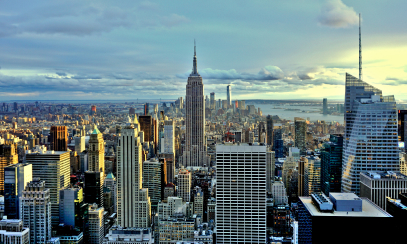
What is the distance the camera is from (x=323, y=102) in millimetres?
19688

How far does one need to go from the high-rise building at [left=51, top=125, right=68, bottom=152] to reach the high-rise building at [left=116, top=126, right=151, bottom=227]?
4.21 meters

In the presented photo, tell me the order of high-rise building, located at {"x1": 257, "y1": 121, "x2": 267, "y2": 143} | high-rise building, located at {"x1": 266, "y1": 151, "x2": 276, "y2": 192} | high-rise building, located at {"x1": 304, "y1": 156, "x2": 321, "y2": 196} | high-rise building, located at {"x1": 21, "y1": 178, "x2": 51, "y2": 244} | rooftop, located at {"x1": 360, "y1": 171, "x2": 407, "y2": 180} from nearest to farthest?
rooftop, located at {"x1": 360, "y1": 171, "x2": 407, "y2": 180} < high-rise building, located at {"x1": 21, "y1": 178, "x2": 51, "y2": 244} < high-rise building, located at {"x1": 304, "y1": 156, "x2": 321, "y2": 196} < high-rise building, located at {"x1": 257, "y1": 121, "x2": 267, "y2": 143} < high-rise building, located at {"x1": 266, "y1": 151, "x2": 276, "y2": 192}

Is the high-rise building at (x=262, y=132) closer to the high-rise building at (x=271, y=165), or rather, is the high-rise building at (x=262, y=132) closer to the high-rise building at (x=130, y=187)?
the high-rise building at (x=271, y=165)

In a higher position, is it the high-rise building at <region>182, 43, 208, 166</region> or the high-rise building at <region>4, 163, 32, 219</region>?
the high-rise building at <region>182, 43, 208, 166</region>

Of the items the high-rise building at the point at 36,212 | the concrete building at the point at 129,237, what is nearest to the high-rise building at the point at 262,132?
the concrete building at the point at 129,237

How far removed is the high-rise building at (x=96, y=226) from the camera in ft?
67.9

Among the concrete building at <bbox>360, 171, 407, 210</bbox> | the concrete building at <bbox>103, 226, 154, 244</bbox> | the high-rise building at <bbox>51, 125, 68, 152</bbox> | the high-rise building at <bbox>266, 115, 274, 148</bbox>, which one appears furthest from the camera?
the high-rise building at <bbox>266, 115, 274, 148</bbox>

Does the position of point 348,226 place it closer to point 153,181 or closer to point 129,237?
point 129,237

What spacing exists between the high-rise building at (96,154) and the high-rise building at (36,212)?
9.73m

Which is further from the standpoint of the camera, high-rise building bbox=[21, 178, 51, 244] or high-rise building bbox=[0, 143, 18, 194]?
high-rise building bbox=[0, 143, 18, 194]

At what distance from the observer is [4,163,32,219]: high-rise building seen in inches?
779

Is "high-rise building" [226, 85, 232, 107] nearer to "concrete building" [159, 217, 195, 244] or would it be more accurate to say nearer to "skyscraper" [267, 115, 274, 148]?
"skyscraper" [267, 115, 274, 148]

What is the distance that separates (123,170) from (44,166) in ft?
15.9

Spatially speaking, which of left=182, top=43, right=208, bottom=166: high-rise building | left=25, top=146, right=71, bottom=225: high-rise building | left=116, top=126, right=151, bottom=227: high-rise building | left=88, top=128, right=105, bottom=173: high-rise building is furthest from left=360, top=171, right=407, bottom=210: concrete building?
left=182, top=43, right=208, bottom=166: high-rise building
